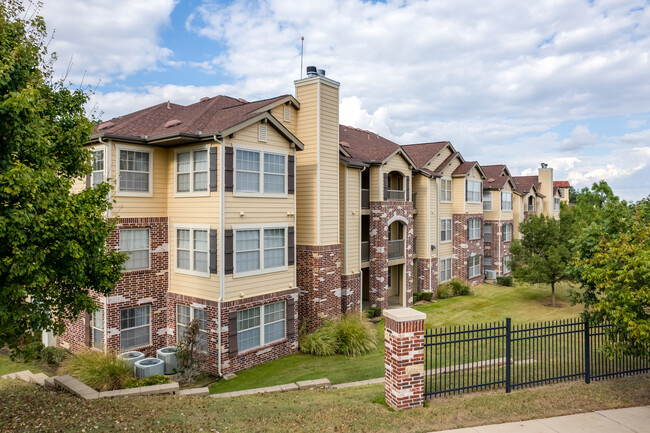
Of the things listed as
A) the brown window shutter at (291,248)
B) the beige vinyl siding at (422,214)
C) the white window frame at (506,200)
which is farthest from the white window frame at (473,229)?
the brown window shutter at (291,248)

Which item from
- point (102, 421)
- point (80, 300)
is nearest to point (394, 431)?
point (102, 421)

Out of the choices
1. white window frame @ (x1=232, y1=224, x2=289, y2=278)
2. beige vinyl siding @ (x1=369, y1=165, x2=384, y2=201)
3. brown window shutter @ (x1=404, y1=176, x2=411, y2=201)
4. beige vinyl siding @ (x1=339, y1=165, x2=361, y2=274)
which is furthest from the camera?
brown window shutter @ (x1=404, y1=176, x2=411, y2=201)

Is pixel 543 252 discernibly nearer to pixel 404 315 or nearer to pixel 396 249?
pixel 396 249

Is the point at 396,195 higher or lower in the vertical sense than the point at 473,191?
lower

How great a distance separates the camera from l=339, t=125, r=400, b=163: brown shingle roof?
78.5 ft

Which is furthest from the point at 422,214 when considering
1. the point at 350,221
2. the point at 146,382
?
the point at 146,382

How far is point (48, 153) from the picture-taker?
8516 millimetres

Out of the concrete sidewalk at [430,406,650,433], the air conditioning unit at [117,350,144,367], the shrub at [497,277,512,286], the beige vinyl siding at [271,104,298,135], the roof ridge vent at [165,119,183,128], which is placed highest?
the beige vinyl siding at [271,104,298,135]

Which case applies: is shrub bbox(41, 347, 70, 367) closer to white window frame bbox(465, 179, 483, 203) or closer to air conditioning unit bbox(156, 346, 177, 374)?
air conditioning unit bbox(156, 346, 177, 374)

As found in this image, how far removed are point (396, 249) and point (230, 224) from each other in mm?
13168

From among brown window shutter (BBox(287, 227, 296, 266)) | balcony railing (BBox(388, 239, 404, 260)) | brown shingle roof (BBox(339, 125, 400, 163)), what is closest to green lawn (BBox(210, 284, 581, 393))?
balcony railing (BBox(388, 239, 404, 260))

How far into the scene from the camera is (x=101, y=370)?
42.1 ft

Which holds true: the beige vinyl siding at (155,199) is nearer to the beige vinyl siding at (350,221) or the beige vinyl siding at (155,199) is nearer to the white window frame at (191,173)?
the white window frame at (191,173)

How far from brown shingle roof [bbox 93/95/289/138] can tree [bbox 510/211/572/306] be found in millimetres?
19387
